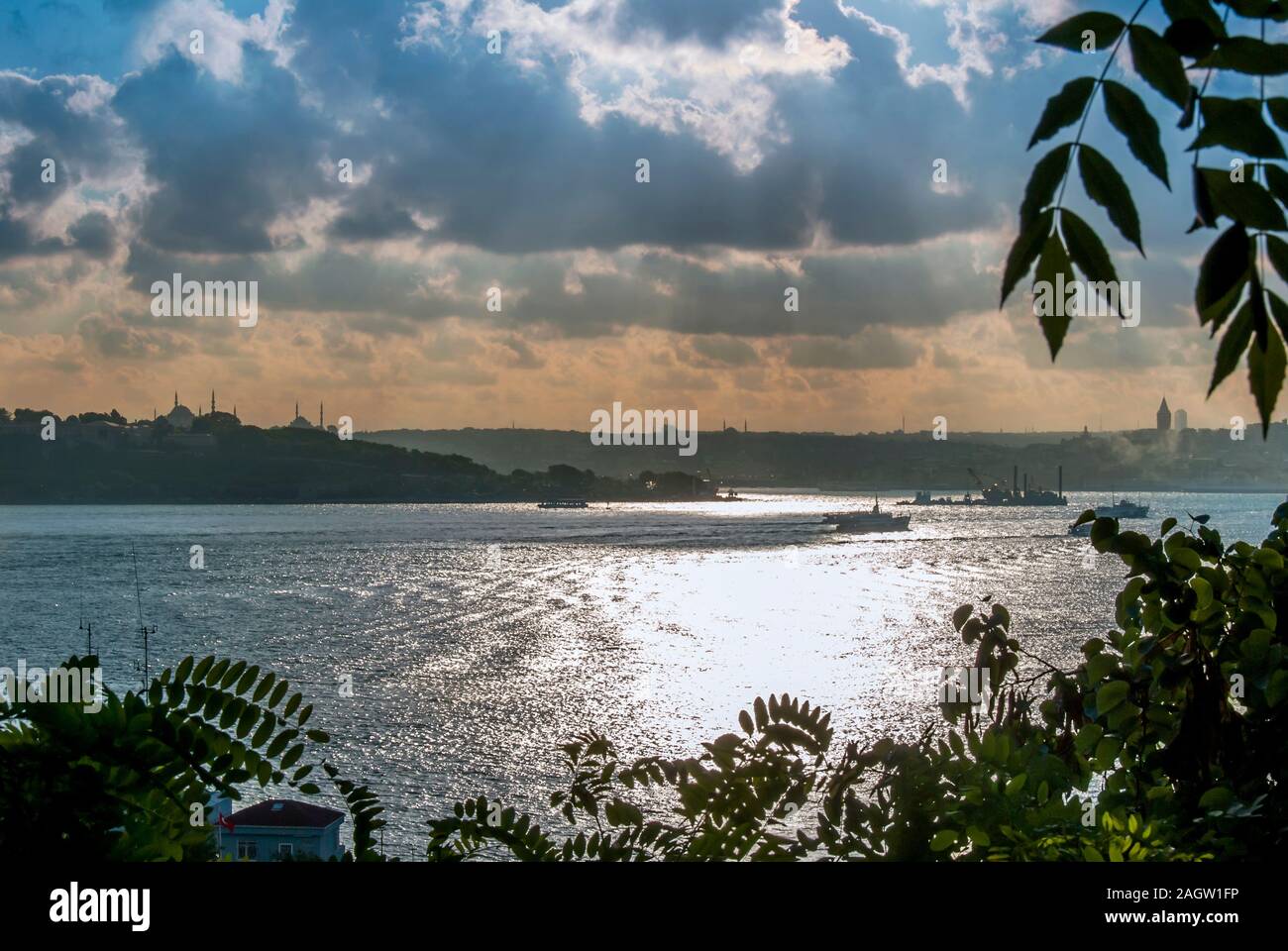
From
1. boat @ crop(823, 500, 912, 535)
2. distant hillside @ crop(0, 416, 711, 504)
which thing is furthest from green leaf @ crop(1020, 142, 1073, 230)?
distant hillside @ crop(0, 416, 711, 504)

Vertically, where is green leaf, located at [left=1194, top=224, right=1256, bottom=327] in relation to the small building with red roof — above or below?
above

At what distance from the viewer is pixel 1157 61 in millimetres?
1053

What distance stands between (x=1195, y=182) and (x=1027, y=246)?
154 mm

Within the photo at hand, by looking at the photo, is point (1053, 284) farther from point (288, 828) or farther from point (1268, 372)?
point (288, 828)

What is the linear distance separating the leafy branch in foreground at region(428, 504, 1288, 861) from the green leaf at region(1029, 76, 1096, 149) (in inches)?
62.3

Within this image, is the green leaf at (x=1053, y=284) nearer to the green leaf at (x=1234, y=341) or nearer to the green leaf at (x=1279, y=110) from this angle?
the green leaf at (x=1234, y=341)

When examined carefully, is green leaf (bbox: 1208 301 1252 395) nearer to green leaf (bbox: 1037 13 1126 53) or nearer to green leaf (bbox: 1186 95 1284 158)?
green leaf (bbox: 1186 95 1284 158)

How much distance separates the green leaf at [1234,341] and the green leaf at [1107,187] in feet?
0.57

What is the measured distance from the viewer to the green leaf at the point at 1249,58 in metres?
1.05

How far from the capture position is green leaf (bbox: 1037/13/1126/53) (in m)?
1.06
